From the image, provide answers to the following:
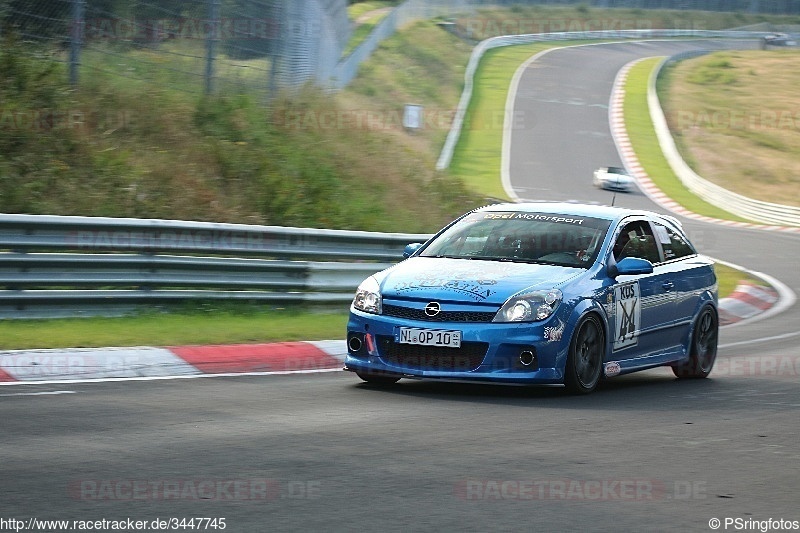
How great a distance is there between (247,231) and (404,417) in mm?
5348

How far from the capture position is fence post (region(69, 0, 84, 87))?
608 inches

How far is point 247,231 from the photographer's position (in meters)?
13.1

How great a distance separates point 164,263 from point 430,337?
417 cm

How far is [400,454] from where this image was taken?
22.3 ft

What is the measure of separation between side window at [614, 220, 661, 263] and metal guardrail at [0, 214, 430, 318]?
3921mm

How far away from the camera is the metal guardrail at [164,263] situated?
11.5 metres

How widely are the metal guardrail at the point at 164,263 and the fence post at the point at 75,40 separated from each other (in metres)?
3.80
